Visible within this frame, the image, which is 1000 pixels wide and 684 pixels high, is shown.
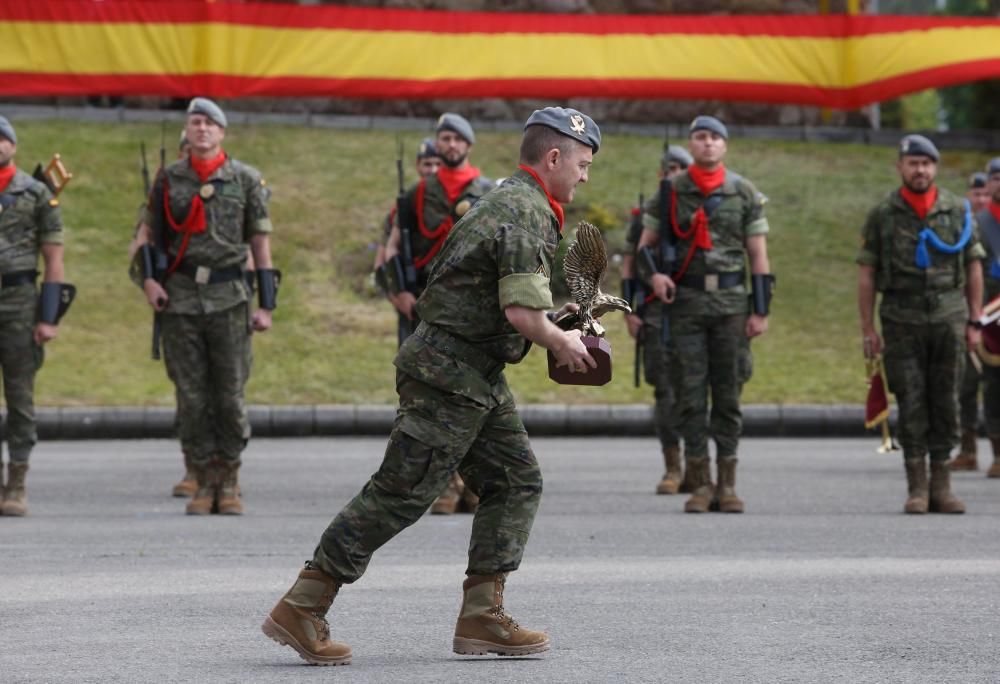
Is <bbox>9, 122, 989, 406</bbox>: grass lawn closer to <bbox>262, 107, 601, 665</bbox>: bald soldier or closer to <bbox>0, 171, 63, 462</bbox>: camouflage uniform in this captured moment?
<bbox>0, 171, 63, 462</bbox>: camouflage uniform

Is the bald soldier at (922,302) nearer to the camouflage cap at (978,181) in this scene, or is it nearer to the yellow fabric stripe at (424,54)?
the camouflage cap at (978,181)

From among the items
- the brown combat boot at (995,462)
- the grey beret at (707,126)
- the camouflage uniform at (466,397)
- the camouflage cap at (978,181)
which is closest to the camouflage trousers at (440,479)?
the camouflage uniform at (466,397)

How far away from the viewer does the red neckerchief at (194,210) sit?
1201cm

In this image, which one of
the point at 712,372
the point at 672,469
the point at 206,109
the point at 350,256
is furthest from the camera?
the point at 350,256

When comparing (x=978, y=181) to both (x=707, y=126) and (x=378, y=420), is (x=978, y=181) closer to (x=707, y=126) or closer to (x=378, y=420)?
(x=707, y=126)

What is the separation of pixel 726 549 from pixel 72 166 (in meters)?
16.3

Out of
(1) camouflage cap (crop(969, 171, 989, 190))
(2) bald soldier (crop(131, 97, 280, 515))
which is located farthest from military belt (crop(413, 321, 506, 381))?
(1) camouflage cap (crop(969, 171, 989, 190))

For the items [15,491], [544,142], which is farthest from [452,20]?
[544,142]

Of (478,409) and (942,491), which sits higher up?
(478,409)

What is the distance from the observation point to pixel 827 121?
30.0 meters

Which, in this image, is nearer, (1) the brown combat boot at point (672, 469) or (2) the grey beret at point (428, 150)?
(2) the grey beret at point (428, 150)

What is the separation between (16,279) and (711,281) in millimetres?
3987

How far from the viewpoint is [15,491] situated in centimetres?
1235

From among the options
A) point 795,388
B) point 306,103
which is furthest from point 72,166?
point 795,388
